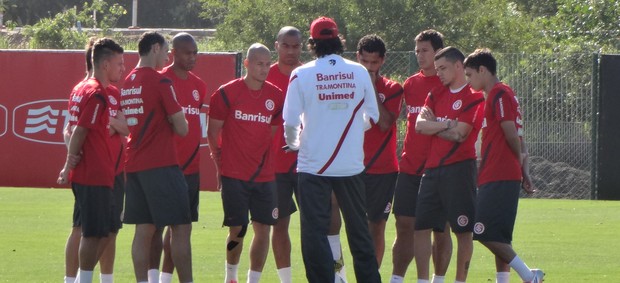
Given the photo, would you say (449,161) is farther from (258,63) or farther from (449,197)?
(258,63)

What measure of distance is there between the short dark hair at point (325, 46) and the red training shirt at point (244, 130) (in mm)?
1288

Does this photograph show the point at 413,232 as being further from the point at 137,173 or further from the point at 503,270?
the point at 137,173

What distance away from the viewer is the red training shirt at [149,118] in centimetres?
920

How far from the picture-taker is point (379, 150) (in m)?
10.3

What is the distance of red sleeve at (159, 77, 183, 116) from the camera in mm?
9133

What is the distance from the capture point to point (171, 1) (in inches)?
2751

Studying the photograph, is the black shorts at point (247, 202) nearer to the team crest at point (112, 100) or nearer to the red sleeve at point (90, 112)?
the team crest at point (112, 100)

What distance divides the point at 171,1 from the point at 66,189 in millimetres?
50074

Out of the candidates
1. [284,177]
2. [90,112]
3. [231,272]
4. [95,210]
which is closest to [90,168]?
[95,210]

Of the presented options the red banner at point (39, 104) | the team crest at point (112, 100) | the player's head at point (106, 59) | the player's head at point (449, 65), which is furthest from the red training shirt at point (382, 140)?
the red banner at point (39, 104)

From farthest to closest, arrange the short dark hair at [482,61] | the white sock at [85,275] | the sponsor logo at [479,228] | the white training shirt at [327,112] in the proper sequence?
the short dark hair at [482,61], the sponsor logo at [479,228], the white sock at [85,275], the white training shirt at [327,112]

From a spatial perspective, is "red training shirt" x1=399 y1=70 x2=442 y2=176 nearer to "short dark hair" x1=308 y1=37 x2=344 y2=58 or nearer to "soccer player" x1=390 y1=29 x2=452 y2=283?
"soccer player" x1=390 y1=29 x2=452 y2=283

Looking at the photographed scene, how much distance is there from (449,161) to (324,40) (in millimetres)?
1616

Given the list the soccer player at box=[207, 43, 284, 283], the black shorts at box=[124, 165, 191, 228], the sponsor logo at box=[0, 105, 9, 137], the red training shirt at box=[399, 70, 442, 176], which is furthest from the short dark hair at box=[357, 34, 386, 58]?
the sponsor logo at box=[0, 105, 9, 137]
